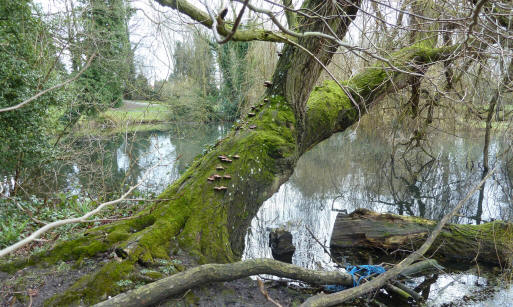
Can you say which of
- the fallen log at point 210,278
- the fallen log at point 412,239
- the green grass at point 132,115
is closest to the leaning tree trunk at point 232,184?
the fallen log at point 210,278

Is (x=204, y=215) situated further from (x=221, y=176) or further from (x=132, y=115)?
(x=132, y=115)

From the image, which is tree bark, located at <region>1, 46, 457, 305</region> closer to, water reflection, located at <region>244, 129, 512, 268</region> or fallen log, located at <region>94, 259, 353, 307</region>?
fallen log, located at <region>94, 259, 353, 307</region>

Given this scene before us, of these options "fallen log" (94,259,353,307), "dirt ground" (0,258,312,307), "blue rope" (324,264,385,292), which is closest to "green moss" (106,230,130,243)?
"dirt ground" (0,258,312,307)

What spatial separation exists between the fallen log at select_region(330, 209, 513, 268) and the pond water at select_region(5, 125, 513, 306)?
17.6 inches

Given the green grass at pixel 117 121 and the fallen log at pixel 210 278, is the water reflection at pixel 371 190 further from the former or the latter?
the green grass at pixel 117 121

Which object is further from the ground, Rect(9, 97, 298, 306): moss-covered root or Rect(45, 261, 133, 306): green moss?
Rect(9, 97, 298, 306): moss-covered root

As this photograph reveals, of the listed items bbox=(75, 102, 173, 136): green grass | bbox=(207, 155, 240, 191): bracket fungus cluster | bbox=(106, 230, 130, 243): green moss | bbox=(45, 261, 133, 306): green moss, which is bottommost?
bbox=(45, 261, 133, 306): green moss

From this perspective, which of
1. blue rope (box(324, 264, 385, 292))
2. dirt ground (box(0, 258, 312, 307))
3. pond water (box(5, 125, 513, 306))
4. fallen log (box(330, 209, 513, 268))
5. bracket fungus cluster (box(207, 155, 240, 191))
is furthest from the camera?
pond water (box(5, 125, 513, 306))

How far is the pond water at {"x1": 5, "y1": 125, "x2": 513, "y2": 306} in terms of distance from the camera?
5.80m

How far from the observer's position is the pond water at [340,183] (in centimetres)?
580

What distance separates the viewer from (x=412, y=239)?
15.1 ft

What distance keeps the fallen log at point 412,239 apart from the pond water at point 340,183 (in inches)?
17.6

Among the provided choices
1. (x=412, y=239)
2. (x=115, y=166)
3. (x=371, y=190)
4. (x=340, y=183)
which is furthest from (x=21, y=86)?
(x=371, y=190)

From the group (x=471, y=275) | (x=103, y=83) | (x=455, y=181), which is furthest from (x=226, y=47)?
(x=471, y=275)
